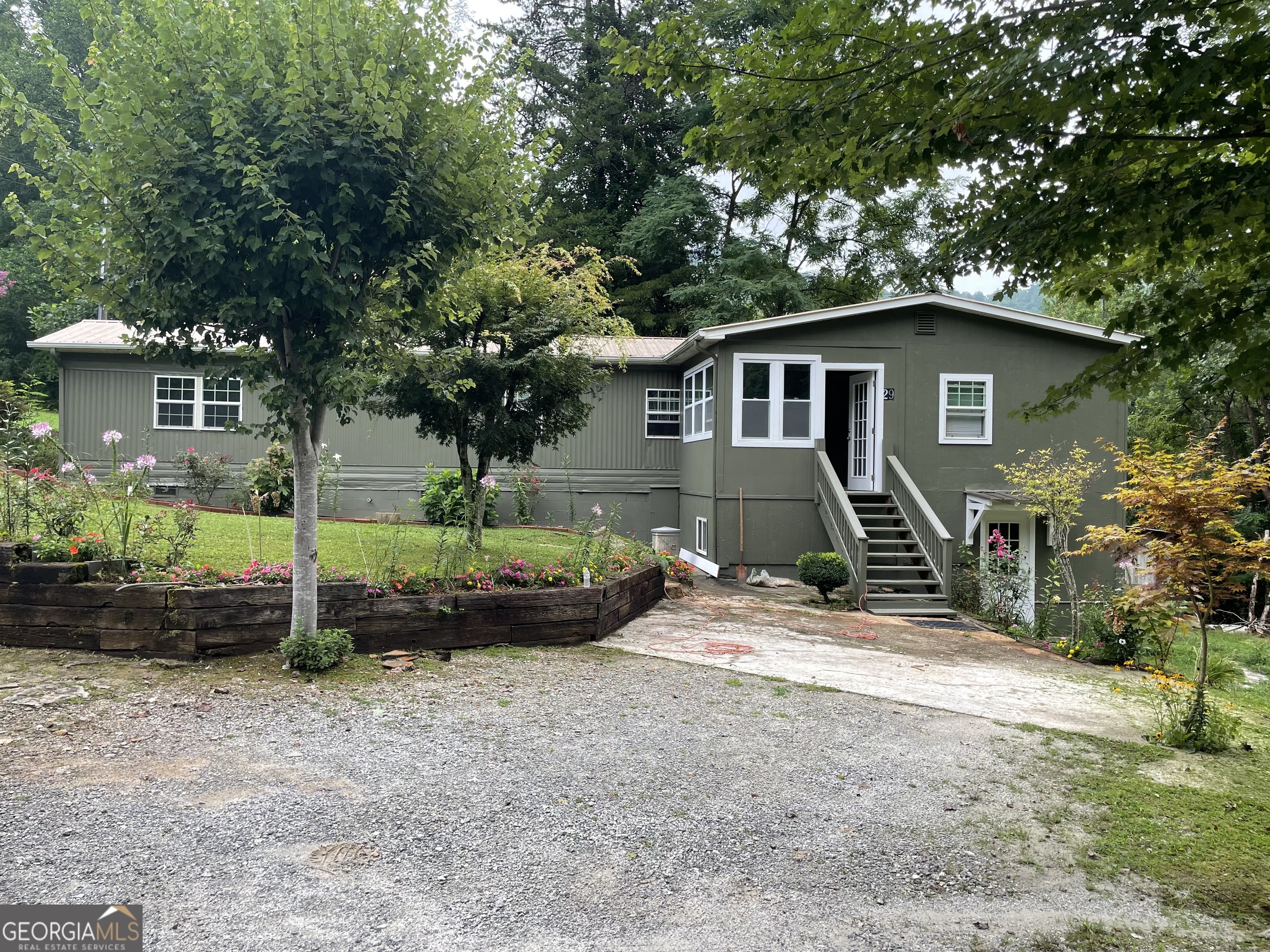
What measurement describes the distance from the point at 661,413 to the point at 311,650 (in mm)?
11005

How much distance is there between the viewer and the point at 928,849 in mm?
3479

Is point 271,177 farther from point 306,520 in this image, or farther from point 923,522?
point 923,522

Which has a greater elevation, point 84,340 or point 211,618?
point 84,340

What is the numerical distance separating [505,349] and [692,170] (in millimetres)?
17274

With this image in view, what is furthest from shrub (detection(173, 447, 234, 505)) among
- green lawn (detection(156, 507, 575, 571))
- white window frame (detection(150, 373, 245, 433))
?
green lawn (detection(156, 507, 575, 571))

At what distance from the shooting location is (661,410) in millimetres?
15914

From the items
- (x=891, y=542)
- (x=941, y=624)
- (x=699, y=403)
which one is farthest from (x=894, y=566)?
(x=699, y=403)

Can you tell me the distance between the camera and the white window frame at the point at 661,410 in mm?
15883

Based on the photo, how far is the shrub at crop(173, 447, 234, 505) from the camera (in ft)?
45.9

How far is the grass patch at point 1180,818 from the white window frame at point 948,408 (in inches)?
325

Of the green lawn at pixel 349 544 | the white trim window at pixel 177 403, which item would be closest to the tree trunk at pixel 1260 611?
the green lawn at pixel 349 544

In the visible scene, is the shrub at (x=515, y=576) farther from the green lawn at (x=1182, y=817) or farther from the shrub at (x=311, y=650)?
the green lawn at (x=1182, y=817)

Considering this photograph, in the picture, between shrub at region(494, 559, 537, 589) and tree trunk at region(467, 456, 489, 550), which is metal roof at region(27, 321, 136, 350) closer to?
tree trunk at region(467, 456, 489, 550)

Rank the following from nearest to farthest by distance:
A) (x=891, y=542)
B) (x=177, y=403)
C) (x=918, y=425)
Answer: (x=891, y=542)
(x=918, y=425)
(x=177, y=403)
